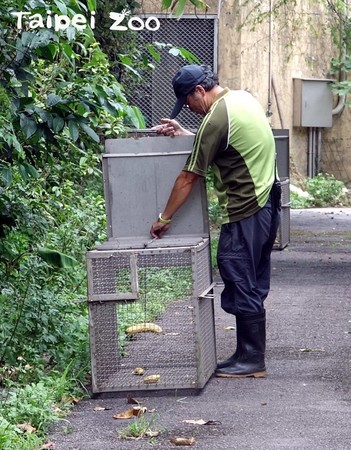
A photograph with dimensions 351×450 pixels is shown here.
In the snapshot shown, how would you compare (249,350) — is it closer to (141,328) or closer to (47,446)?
(141,328)

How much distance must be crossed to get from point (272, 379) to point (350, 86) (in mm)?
12980

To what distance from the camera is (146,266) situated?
660 cm

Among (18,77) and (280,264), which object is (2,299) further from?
(280,264)

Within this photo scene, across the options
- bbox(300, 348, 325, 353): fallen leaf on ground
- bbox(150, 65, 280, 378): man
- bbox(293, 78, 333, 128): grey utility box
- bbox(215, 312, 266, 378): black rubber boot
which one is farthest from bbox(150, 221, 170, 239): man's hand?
bbox(293, 78, 333, 128): grey utility box

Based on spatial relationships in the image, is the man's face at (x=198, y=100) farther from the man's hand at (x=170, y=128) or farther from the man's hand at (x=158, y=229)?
the man's hand at (x=158, y=229)

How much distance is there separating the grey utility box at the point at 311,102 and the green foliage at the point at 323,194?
1.71 meters

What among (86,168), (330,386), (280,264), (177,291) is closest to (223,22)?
(280,264)

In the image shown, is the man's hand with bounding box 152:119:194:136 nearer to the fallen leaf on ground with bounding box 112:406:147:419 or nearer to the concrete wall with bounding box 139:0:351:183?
the fallen leaf on ground with bounding box 112:406:147:419

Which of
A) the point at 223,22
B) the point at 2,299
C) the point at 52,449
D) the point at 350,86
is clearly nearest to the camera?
the point at 52,449

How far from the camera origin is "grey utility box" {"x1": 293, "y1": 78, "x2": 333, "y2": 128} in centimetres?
2739

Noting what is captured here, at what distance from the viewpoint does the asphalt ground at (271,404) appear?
547cm

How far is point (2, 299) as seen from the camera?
7.25 m

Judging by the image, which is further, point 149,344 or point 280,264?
point 280,264

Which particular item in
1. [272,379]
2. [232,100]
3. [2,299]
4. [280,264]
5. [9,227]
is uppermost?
[232,100]
